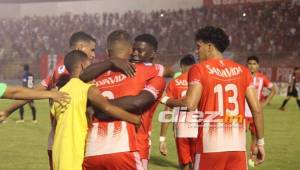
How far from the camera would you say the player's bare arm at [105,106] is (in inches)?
209

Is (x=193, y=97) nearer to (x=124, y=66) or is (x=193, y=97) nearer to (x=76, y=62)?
(x=124, y=66)

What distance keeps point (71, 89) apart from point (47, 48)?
48.4 meters

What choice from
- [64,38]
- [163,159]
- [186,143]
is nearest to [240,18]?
[64,38]

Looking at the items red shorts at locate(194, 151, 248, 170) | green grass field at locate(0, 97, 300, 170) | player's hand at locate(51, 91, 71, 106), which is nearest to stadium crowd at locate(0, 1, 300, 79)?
green grass field at locate(0, 97, 300, 170)

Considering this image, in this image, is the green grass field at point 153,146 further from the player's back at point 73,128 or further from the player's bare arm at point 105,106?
the player's bare arm at point 105,106

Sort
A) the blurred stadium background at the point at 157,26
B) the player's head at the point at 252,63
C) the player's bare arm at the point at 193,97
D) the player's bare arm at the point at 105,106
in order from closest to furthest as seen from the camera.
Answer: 1. the player's bare arm at the point at 105,106
2. the player's bare arm at the point at 193,97
3. the player's head at the point at 252,63
4. the blurred stadium background at the point at 157,26

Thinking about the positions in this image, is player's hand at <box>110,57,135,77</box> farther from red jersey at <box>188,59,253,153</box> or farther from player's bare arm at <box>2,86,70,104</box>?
red jersey at <box>188,59,253,153</box>

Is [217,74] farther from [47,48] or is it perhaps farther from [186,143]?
[47,48]

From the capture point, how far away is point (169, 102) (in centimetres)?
682

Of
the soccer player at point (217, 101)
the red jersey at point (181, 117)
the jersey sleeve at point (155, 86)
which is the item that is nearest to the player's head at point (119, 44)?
the jersey sleeve at point (155, 86)

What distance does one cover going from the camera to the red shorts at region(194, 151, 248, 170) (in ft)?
19.8

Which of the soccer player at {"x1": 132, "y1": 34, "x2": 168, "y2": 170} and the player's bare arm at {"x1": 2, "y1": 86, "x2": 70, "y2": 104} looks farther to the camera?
the soccer player at {"x1": 132, "y1": 34, "x2": 168, "y2": 170}

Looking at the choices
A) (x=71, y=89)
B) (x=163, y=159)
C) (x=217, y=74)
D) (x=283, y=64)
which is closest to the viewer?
(x=71, y=89)

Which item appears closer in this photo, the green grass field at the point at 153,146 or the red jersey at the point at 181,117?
the red jersey at the point at 181,117
